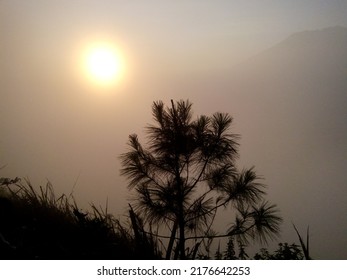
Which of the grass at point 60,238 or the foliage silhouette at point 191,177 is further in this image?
the foliage silhouette at point 191,177

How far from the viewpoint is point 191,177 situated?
61.3 inches

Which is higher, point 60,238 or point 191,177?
point 191,177

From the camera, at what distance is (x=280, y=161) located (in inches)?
132

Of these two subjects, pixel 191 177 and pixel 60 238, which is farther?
pixel 191 177

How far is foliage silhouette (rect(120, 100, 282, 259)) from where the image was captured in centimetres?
145

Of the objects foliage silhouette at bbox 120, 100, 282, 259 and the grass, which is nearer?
the grass

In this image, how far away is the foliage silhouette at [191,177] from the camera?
Answer: 1.45 meters

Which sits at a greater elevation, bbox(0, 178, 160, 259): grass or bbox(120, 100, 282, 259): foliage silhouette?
bbox(120, 100, 282, 259): foliage silhouette

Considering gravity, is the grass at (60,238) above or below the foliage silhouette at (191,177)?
below

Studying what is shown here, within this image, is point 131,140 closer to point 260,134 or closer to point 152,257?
point 152,257
